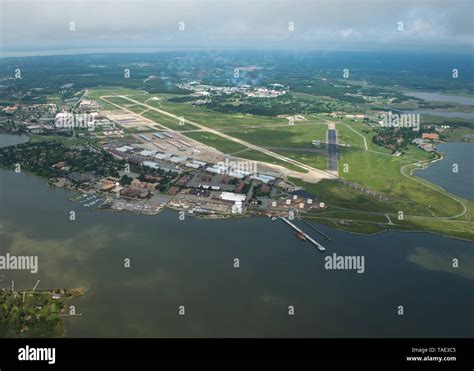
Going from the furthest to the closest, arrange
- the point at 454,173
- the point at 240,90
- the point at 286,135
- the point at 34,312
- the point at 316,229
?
the point at 240,90, the point at 286,135, the point at 454,173, the point at 316,229, the point at 34,312

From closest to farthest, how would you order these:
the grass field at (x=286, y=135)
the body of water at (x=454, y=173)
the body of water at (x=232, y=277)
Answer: the body of water at (x=232, y=277)
the body of water at (x=454, y=173)
the grass field at (x=286, y=135)

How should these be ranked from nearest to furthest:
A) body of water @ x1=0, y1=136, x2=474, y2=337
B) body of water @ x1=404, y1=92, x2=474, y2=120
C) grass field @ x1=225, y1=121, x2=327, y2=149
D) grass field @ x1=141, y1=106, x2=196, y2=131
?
body of water @ x1=0, y1=136, x2=474, y2=337
grass field @ x1=225, y1=121, x2=327, y2=149
grass field @ x1=141, y1=106, x2=196, y2=131
body of water @ x1=404, y1=92, x2=474, y2=120

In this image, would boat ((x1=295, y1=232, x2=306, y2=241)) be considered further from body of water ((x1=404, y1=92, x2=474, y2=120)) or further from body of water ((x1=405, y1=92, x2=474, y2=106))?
body of water ((x1=405, y1=92, x2=474, y2=106))

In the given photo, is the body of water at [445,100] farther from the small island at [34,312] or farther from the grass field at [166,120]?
the small island at [34,312]

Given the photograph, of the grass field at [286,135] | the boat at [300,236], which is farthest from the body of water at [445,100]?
the boat at [300,236]

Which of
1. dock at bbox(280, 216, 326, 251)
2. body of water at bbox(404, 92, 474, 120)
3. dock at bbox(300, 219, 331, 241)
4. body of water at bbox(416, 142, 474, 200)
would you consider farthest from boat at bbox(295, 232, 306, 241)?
body of water at bbox(404, 92, 474, 120)

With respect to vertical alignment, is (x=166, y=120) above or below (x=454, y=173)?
above

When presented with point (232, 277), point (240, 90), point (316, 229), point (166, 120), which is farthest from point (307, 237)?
point (240, 90)

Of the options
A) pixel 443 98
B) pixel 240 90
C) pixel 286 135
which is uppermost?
pixel 240 90

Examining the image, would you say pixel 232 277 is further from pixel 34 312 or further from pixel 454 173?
pixel 454 173
